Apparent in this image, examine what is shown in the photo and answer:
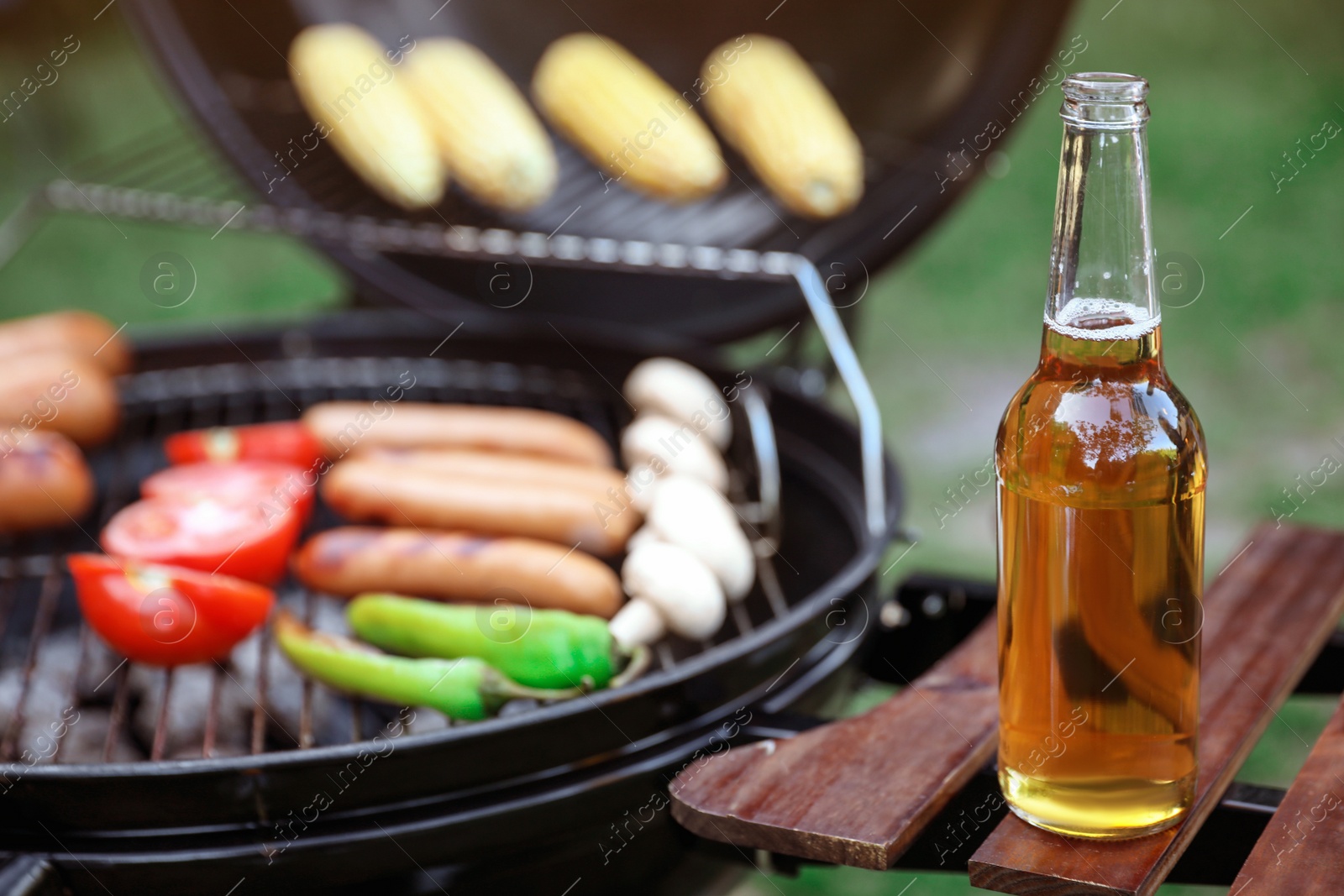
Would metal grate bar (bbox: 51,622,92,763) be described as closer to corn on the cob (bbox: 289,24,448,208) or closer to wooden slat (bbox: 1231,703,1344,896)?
corn on the cob (bbox: 289,24,448,208)

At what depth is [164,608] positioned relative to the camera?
5.45 feet

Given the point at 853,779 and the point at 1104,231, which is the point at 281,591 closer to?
the point at 853,779

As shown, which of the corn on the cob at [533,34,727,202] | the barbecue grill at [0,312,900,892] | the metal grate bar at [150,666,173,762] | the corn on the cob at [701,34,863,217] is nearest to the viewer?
the barbecue grill at [0,312,900,892]

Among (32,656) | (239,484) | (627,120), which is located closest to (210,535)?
(239,484)

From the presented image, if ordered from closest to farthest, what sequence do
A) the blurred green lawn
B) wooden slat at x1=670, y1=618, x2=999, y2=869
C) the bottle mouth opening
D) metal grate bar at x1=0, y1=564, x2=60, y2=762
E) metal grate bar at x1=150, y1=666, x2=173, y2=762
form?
1. the bottle mouth opening
2. wooden slat at x1=670, y1=618, x2=999, y2=869
3. metal grate bar at x1=150, y1=666, x2=173, y2=762
4. metal grate bar at x1=0, y1=564, x2=60, y2=762
5. the blurred green lawn

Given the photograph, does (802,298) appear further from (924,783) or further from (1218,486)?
(1218,486)

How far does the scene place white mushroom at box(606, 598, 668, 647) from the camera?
5.56 ft

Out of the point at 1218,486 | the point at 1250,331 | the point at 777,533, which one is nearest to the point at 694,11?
the point at 777,533

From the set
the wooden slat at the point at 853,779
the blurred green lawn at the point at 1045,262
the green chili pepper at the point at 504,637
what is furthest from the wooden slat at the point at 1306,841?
the blurred green lawn at the point at 1045,262

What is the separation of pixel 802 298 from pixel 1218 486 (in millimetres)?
2341

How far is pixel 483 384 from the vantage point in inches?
104

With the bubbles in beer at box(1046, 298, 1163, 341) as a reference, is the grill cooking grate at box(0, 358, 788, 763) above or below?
below

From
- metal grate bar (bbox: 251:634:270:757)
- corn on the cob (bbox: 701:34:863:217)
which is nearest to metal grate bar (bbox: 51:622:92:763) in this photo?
metal grate bar (bbox: 251:634:270:757)

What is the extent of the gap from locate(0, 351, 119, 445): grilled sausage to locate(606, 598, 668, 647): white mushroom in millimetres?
1185
